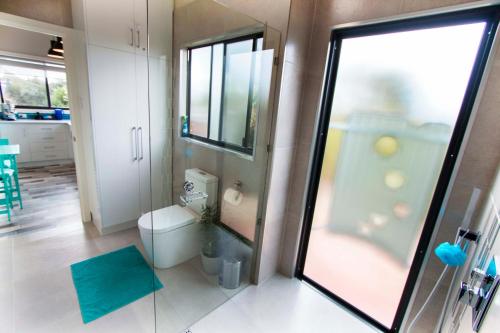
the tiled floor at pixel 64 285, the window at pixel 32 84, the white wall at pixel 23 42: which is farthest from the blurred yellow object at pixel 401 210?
the white wall at pixel 23 42

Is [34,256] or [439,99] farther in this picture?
[34,256]

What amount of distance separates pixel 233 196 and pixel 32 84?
5.38m

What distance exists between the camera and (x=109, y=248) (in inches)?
95.9

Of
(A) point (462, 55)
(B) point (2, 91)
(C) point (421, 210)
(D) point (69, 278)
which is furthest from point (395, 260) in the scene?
(B) point (2, 91)

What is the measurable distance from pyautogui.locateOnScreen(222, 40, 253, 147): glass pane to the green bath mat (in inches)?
55.7

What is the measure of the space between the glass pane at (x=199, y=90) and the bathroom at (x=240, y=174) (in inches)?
0.5

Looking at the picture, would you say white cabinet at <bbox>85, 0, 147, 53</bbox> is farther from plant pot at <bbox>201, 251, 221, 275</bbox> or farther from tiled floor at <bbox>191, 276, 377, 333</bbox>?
tiled floor at <bbox>191, 276, 377, 333</bbox>

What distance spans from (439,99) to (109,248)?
3.05 meters

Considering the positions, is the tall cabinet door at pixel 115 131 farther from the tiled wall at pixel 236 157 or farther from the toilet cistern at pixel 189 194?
the toilet cistern at pixel 189 194

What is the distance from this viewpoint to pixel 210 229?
217 cm

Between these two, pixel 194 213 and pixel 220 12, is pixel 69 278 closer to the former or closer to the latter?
pixel 194 213

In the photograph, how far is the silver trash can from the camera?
195cm

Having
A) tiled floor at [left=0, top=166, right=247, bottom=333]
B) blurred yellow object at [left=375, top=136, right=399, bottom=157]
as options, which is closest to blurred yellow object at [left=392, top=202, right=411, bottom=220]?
blurred yellow object at [left=375, top=136, right=399, bottom=157]

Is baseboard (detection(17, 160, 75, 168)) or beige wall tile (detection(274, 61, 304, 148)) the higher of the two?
beige wall tile (detection(274, 61, 304, 148))
